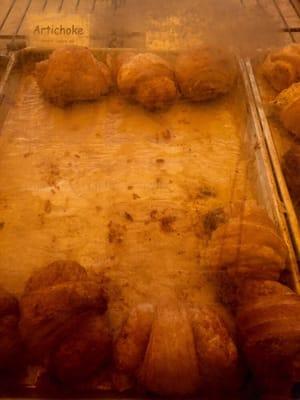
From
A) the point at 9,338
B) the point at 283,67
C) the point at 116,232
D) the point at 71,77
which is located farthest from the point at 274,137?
the point at 9,338

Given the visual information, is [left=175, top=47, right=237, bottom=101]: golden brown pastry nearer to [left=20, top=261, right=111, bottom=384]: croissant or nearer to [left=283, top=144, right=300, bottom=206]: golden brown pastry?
[left=283, top=144, right=300, bottom=206]: golden brown pastry

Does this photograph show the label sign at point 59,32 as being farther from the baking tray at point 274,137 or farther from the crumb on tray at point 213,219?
the crumb on tray at point 213,219

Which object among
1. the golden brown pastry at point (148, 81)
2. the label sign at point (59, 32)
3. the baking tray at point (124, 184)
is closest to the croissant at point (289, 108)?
the baking tray at point (124, 184)

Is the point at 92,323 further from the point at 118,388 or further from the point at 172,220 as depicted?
the point at 172,220

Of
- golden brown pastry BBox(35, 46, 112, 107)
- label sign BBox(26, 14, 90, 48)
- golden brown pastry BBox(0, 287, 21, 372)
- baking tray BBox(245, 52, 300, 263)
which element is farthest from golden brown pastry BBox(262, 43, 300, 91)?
golden brown pastry BBox(0, 287, 21, 372)

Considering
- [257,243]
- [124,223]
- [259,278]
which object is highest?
[124,223]

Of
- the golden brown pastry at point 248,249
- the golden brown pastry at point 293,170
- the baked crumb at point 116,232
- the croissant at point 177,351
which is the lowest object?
the croissant at point 177,351

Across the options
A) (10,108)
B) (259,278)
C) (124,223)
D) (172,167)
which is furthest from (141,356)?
(10,108)
